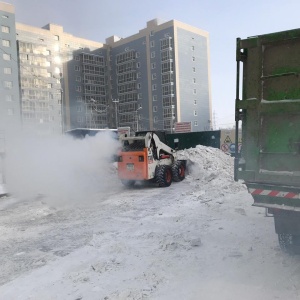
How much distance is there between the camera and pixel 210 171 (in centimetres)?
1495

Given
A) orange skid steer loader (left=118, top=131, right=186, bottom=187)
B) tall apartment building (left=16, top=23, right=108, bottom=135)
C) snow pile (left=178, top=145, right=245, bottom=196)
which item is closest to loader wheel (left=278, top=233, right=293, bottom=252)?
snow pile (left=178, top=145, right=245, bottom=196)

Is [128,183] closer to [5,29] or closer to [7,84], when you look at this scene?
[7,84]

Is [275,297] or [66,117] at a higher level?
[66,117]

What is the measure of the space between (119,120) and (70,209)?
63487mm

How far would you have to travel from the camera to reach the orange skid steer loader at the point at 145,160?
1281 cm

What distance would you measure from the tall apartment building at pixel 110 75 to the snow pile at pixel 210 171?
42.2 metres

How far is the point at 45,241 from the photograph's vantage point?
21.7 ft

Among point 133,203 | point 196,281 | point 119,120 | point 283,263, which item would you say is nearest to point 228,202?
point 133,203

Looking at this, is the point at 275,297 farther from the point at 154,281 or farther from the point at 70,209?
the point at 70,209

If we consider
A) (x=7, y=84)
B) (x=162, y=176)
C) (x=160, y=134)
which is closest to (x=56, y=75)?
(x=7, y=84)

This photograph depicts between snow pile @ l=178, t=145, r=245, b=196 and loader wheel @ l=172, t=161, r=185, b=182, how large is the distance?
0.40m

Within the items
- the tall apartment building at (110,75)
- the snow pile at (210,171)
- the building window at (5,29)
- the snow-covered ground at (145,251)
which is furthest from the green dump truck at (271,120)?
the building window at (5,29)

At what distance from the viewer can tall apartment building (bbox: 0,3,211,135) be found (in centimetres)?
5753

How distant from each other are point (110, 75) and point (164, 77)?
1619 cm
